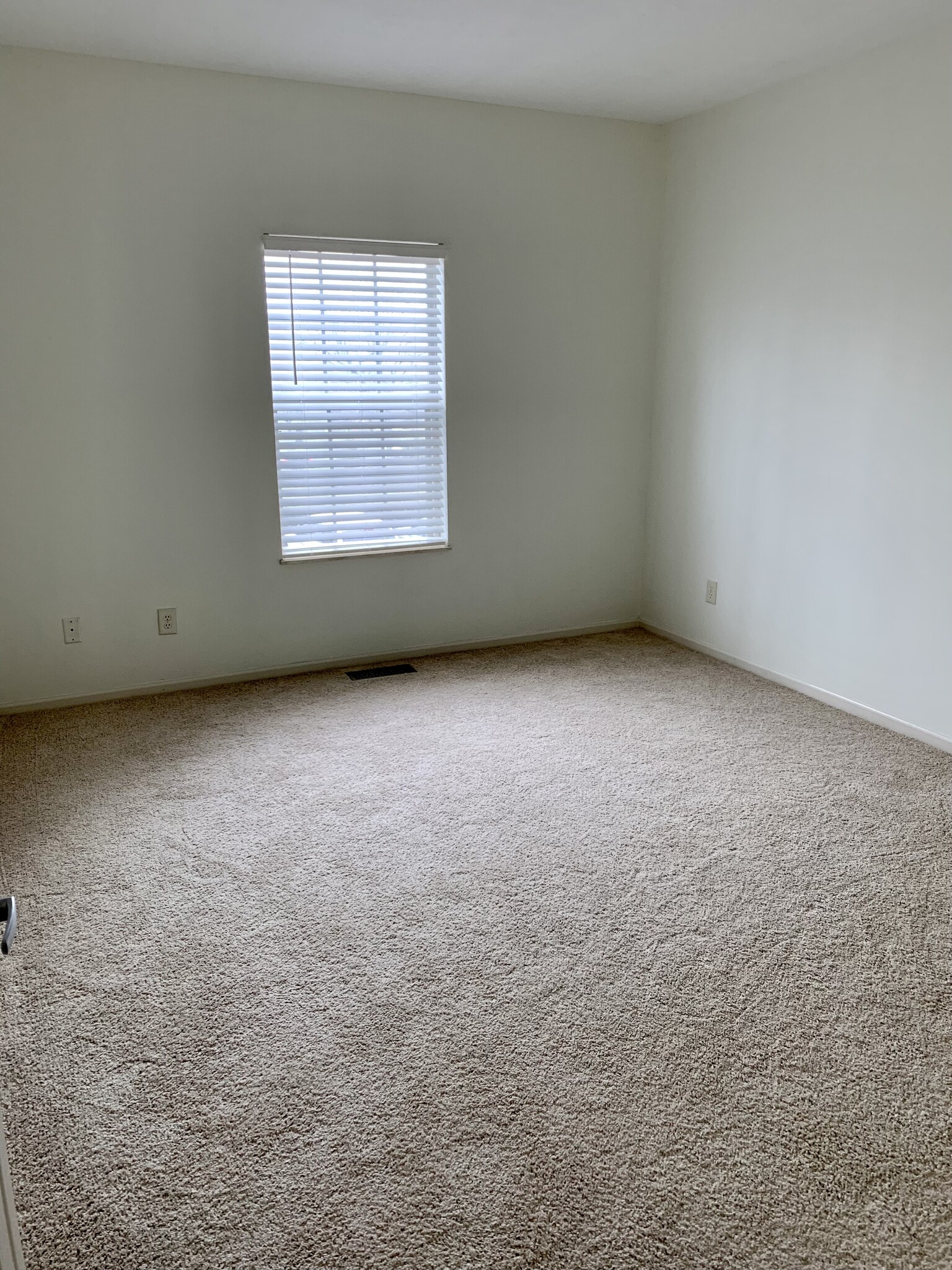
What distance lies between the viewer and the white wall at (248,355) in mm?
3545

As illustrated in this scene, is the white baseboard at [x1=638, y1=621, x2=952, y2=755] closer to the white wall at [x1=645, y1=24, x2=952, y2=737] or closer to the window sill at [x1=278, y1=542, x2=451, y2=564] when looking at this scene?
the white wall at [x1=645, y1=24, x2=952, y2=737]

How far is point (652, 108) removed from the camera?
419cm

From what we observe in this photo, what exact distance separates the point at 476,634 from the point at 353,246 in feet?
6.53

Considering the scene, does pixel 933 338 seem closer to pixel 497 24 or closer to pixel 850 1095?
pixel 497 24

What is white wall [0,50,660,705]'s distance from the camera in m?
3.54

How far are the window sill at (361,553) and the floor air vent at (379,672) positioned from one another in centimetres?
56

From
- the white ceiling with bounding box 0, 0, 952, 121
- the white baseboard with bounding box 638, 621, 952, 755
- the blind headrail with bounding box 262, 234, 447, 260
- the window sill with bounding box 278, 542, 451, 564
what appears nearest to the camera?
the white ceiling with bounding box 0, 0, 952, 121

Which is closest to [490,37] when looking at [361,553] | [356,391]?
[356,391]

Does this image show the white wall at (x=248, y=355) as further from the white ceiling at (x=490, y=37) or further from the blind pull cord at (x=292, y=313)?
the white ceiling at (x=490, y=37)

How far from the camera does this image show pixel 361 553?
432 centimetres

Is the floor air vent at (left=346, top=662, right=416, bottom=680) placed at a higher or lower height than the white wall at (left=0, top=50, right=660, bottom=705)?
lower

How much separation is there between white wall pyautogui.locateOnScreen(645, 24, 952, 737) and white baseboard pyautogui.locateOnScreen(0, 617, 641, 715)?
Result: 64cm

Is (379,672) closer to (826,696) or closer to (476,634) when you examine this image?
(476,634)

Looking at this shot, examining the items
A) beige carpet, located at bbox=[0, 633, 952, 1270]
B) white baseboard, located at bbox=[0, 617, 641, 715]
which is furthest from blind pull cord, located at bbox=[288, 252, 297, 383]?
beige carpet, located at bbox=[0, 633, 952, 1270]
